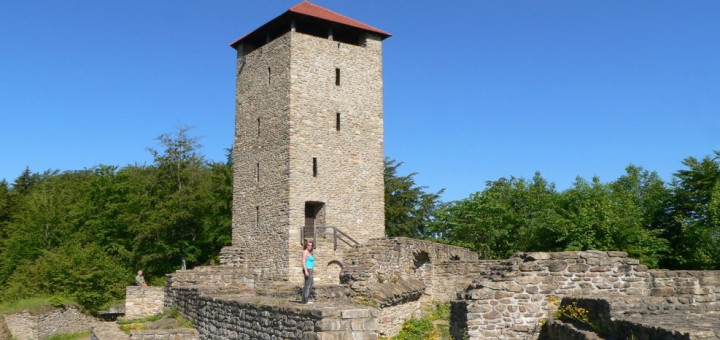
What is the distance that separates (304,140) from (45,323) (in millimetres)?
11848

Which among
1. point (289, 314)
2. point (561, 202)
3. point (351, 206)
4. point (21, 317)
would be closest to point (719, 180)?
point (561, 202)

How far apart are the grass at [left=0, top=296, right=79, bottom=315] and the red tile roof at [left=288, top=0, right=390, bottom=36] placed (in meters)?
14.0

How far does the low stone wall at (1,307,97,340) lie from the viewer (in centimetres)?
2294

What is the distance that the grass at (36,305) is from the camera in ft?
76.9

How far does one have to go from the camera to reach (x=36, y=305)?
78.3ft

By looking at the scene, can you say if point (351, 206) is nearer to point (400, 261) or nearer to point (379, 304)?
point (400, 261)

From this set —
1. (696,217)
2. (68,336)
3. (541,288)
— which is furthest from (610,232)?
(68,336)

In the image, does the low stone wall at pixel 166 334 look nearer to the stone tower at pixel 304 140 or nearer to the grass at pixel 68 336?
the stone tower at pixel 304 140

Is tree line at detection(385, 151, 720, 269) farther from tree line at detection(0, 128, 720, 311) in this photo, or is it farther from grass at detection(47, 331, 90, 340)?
grass at detection(47, 331, 90, 340)

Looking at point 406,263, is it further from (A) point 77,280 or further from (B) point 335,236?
(A) point 77,280

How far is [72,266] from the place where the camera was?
86.0 ft

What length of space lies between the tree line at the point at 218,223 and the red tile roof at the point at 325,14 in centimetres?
1038

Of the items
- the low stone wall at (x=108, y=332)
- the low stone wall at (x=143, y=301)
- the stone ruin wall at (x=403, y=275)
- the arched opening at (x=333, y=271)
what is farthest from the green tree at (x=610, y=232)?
the low stone wall at (x=108, y=332)

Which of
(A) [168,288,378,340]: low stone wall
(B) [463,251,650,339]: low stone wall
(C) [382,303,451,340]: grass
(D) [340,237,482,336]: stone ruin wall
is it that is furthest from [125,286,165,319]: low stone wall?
(B) [463,251,650,339]: low stone wall
